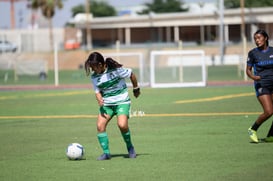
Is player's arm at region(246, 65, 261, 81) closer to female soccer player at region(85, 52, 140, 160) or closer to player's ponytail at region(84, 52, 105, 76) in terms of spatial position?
female soccer player at region(85, 52, 140, 160)

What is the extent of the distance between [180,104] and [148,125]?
7.36m

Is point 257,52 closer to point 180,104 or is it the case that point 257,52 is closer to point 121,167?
point 121,167

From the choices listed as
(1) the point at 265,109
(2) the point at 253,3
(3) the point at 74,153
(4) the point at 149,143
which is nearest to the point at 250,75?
(1) the point at 265,109

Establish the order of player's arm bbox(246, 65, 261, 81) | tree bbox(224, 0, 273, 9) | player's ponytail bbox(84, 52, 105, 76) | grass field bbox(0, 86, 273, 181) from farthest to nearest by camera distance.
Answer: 1. tree bbox(224, 0, 273, 9)
2. player's arm bbox(246, 65, 261, 81)
3. player's ponytail bbox(84, 52, 105, 76)
4. grass field bbox(0, 86, 273, 181)

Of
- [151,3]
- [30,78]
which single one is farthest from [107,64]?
[151,3]

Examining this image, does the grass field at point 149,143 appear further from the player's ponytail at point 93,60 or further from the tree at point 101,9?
the tree at point 101,9

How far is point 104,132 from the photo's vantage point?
13.3 m

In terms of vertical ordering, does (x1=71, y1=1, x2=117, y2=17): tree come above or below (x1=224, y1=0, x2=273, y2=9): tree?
below

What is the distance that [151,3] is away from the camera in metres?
120

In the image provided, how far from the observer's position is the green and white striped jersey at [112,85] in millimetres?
13211

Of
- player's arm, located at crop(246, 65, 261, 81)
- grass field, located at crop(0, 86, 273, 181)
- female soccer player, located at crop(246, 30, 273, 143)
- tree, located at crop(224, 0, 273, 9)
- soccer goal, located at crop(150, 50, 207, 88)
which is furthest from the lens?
tree, located at crop(224, 0, 273, 9)

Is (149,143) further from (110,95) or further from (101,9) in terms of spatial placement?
(101,9)

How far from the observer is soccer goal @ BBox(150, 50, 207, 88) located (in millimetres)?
41531

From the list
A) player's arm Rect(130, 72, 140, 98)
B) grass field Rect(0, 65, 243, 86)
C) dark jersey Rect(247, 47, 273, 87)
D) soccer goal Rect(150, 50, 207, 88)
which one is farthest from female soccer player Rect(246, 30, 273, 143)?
grass field Rect(0, 65, 243, 86)
